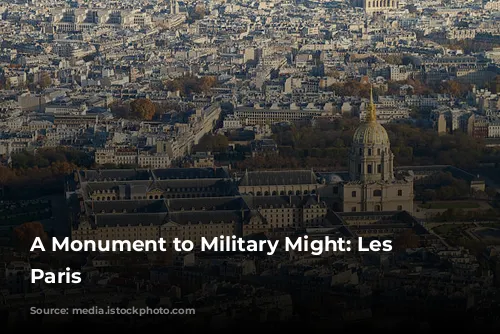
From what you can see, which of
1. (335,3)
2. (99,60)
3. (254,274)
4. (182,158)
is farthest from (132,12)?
(254,274)

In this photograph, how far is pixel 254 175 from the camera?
125 feet

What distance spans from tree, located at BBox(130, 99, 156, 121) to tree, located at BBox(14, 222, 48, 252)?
16.8m

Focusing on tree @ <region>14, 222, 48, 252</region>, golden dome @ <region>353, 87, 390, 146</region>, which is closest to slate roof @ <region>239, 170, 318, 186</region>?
golden dome @ <region>353, 87, 390, 146</region>

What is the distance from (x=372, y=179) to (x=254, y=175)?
8.99 ft

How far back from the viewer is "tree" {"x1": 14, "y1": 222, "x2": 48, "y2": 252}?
32.7 m

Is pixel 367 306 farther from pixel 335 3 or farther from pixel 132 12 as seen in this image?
pixel 335 3

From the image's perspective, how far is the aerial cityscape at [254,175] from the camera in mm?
27188

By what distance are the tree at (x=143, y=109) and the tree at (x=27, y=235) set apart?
55.0ft

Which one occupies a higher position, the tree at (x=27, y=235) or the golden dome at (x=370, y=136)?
the golden dome at (x=370, y=136)

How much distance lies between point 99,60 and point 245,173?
29.6 meters

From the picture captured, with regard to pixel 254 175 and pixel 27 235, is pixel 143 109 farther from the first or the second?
pixel 27 235

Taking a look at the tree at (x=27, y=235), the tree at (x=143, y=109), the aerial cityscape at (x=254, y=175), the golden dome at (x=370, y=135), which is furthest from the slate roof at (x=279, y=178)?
the tree at (x=143, y=109)

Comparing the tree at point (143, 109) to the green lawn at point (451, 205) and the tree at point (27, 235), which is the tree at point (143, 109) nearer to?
the green lawn at point (451, 205)

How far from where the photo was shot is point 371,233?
34.1 m
